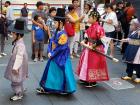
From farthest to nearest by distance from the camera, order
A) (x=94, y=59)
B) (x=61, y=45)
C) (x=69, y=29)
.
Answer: (x=69, y=29) → (x=94, y=59) → (x=61, y=45)

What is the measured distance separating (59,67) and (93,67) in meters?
0.89

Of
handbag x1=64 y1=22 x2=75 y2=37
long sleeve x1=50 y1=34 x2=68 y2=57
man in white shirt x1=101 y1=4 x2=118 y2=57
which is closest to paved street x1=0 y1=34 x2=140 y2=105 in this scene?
long sleeve x1=50 y1=34 x2=68 y2=57

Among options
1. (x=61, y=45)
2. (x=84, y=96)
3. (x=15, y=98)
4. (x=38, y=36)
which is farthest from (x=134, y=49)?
(x=15, y=98)

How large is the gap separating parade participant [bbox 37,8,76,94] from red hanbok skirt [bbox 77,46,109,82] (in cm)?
65

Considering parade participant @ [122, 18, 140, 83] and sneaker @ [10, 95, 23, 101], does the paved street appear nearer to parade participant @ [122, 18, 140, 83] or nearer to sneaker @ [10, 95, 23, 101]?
sneaker @ [10, 95, 23, 101]

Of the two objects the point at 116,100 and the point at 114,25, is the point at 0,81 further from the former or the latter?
the point at 114,25

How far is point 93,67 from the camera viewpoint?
21.1 feet

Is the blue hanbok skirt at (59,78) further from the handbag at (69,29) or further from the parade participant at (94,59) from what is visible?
the handbag at (69,29)

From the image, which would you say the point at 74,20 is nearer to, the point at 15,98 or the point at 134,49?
the point at 134,49

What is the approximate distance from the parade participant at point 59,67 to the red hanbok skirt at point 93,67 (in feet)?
2.13

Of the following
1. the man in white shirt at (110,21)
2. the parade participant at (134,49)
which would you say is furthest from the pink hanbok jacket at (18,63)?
the man in white shirt at (110,21)

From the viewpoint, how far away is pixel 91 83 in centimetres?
662

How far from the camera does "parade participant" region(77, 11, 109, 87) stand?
6414 millimetres

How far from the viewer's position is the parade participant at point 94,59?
21.0 ft
